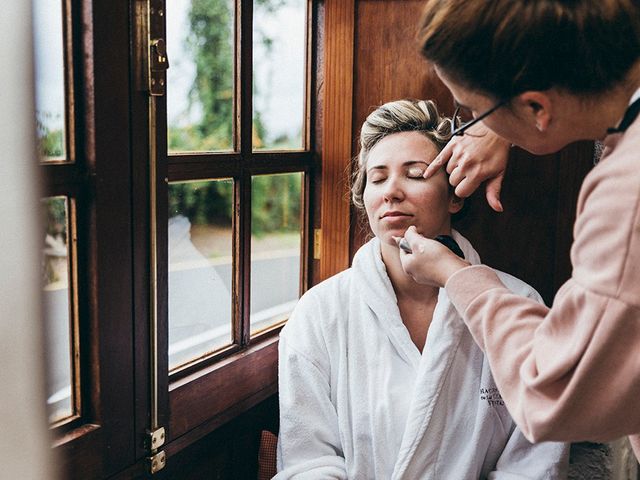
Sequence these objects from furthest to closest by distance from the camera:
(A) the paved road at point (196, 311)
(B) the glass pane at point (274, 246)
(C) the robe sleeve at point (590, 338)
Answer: (B) the glass pane at point (274, 246) < (A) the paved road at point (196, 311) < (C) the robe sleeve at point (590, 338)

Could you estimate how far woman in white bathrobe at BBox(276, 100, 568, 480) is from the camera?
1.58 metres

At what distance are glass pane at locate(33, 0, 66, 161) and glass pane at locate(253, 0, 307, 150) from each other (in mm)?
622

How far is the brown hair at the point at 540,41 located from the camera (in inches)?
34.7

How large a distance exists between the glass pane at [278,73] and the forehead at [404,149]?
269mm

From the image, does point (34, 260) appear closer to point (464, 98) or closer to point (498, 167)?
point (464, 98)

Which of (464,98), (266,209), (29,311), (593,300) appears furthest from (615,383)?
(266,209)

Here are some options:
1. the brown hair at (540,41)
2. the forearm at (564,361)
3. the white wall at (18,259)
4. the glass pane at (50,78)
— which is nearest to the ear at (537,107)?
the brown hair at (540,41)

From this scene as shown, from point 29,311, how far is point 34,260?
62 mm

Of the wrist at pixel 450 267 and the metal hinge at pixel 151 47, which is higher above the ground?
the metal hinge at pixel 151 47

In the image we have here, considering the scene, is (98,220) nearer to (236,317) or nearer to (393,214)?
(236,317)

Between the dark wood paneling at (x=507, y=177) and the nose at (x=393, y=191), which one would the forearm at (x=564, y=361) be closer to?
the nose at (x=393, y=191)

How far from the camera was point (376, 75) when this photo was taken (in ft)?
6.48

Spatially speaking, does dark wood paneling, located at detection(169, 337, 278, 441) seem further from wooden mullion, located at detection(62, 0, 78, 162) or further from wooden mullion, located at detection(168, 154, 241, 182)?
wooden mullion, located at detection(62, 0, 78, 162)

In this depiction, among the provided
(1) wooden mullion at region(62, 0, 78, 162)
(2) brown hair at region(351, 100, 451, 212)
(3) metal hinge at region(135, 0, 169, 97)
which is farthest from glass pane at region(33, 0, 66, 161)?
(2) brown hair at region(351, 100, 451, 212)
